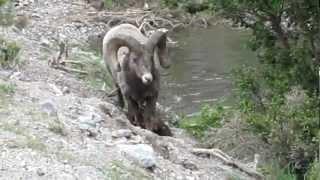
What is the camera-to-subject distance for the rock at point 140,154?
10.3 meters

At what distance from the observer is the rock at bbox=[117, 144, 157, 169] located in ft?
33.8

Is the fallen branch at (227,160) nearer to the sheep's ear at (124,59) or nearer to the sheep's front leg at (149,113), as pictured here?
the sheep's front leg at (149,113)

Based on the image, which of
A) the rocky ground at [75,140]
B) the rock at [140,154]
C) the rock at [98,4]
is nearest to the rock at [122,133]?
the rocky ground at [75,140]

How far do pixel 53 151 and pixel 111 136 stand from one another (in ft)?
6.61

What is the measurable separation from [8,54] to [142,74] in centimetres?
303

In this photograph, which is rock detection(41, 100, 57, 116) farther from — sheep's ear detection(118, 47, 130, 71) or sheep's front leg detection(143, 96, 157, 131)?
sheep's front leg detection(143, 96, 157, 131)

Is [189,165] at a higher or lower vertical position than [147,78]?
lower

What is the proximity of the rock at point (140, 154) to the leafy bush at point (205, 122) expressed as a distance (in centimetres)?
446

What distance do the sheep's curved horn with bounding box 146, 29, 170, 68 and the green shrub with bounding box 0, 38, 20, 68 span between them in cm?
280

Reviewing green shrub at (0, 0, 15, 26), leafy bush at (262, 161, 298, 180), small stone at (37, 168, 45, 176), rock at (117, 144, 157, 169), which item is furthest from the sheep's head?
green shrub at (0, 0, 15, 26)

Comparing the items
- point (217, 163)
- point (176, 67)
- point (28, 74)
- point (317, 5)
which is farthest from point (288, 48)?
point (176, 67)

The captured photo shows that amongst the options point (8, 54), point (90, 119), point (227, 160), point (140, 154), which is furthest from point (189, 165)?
point (8, 54)

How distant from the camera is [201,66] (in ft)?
82.3

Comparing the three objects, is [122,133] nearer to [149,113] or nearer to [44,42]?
[149,113]
